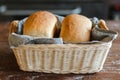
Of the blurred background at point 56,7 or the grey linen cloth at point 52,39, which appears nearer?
the grey linen cloth at point 52,39

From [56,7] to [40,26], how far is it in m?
1.33

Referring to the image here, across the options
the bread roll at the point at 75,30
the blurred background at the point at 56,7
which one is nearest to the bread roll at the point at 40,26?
the bread roll at the point at 75,30

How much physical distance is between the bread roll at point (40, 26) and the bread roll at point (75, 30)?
3cm

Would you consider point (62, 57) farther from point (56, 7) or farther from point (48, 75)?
point (56, 7)

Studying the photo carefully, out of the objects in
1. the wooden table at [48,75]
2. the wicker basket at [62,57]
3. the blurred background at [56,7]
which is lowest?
the blurred background at [56,7]

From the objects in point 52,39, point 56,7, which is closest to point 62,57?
point 52,39

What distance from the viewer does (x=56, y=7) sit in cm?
201

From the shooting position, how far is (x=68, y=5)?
2.01 metres

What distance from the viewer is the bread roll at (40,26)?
0.70 meters

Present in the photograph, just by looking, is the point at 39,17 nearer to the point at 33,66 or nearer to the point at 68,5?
the point at 33,66

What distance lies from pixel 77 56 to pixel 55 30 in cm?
13

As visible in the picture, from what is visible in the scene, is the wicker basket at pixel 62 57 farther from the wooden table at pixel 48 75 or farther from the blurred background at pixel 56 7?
the blurred background at pixel 56 7

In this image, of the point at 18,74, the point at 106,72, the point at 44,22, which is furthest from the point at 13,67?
the point at 106,72

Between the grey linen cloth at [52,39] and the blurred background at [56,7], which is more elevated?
the grey linen cloth at [52,39]
